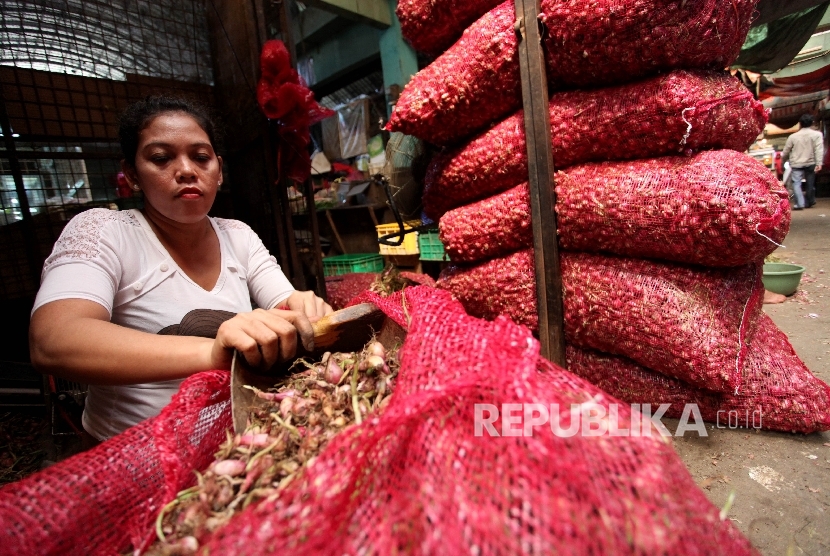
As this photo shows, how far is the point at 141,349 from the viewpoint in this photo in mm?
1020

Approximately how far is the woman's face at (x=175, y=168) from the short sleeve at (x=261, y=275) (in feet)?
1.32

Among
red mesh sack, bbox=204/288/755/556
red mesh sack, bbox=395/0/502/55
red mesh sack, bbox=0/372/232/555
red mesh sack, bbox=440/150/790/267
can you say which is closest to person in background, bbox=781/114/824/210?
red mesh sack, bbox=440/150/790/267

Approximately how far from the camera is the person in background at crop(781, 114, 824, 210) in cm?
871

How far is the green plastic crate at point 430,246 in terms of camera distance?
15.3 ft

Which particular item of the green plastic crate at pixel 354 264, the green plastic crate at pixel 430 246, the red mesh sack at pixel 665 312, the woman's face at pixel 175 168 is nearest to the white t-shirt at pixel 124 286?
the woman's face at pixel 175 168

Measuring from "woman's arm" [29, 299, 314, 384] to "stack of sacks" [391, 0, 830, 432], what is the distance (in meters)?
1.16

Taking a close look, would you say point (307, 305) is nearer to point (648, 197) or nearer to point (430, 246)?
point (648, 197)

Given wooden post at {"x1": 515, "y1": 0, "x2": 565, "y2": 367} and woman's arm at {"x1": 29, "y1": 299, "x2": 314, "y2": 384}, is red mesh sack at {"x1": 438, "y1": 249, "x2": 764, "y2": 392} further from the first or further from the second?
woman's arm at {"x1": 29, "y1": 299, "x2": 314, "y2": 384}

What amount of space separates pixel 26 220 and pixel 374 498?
4117 mm

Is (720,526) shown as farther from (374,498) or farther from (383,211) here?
(383,211)

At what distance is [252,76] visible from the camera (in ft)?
10.1

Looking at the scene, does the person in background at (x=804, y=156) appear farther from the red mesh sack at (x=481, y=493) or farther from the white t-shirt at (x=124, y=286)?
the white t-shirt at (x=124, y=286)

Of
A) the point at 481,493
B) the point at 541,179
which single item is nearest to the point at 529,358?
the point at 481,493

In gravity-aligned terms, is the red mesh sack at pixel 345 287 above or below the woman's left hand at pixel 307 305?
below
